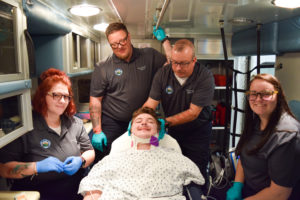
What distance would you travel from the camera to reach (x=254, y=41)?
3.04 metres

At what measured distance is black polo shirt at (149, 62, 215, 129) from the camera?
230 centimetres

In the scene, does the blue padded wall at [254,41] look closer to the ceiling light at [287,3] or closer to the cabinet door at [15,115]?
the ceiling light at [287,3]

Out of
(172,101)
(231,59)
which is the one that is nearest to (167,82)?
(172,101)

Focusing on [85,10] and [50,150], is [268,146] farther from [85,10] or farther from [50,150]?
[85,10]

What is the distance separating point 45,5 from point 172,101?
138 centimetres

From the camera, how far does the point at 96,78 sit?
2.53 m

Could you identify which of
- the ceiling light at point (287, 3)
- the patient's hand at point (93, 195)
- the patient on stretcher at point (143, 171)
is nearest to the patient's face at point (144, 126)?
the patient on stretcher at point (143, 171)

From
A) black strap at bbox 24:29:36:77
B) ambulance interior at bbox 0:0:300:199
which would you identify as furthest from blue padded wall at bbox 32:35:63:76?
black strap at bbox 24:29:36:77

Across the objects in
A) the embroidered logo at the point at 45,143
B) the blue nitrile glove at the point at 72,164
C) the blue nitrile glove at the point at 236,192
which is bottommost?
the blue nitrile glove at the point at 236,192

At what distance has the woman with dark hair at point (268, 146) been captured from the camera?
1535mm

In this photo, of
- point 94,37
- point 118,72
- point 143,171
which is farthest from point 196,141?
point 94,37

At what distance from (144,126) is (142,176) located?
43cm

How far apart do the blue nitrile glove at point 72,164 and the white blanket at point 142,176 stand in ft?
0.35

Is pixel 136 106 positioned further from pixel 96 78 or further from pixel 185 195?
pixel 185 195
